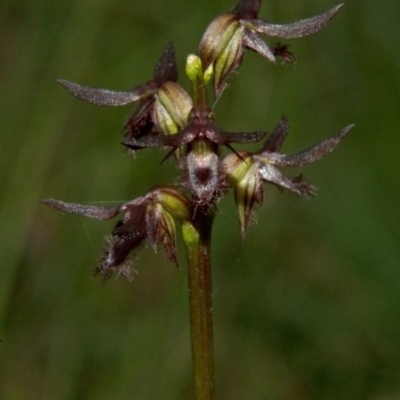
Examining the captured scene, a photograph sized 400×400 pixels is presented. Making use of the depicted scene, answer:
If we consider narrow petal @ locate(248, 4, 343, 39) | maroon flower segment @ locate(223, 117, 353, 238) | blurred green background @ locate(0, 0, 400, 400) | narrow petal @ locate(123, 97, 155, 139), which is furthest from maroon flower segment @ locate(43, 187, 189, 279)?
blurred green background @ locate(0, 0, 400, 400)

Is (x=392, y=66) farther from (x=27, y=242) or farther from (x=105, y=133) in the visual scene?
(x=27, y=242)

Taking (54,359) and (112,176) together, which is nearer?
(54,359)

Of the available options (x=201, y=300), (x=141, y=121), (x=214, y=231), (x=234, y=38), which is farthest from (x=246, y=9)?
(x=214, y=231)

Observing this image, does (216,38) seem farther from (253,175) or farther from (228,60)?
(253,175)

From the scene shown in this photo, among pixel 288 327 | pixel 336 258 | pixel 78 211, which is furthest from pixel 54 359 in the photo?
pixel 78 211

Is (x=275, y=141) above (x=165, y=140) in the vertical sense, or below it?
above

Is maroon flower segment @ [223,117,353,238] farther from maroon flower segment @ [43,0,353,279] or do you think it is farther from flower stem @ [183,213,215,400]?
flower stem @ [183,213,215,400]
